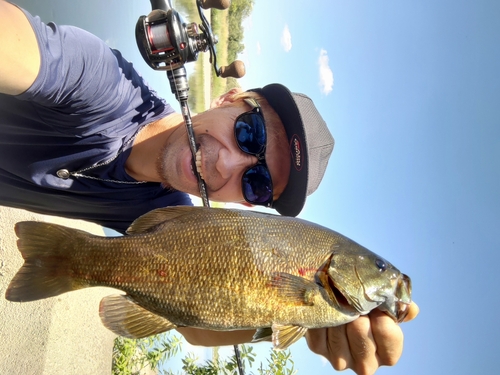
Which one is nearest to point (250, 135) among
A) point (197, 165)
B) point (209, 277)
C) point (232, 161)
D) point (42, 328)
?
point (232, 161)

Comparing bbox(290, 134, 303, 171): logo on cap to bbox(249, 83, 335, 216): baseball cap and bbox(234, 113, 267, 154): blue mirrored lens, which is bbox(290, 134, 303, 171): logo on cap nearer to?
bbox(249, 83, 335, 216): baseball cap

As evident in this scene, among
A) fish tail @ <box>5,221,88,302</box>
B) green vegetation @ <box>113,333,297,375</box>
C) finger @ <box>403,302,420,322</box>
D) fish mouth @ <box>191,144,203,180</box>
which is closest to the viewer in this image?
fish tail @ <box>5,221,88,302</box>

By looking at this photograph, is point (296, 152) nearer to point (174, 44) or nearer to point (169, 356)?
point (174, 44)

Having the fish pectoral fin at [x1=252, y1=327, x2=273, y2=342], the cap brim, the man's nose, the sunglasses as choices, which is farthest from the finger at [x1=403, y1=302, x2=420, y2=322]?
the man's nose

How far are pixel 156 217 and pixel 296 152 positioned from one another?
1450mm

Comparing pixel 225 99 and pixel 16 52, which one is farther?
pixel 225 99

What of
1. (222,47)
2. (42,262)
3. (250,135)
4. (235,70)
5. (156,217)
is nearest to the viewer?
(42,262)

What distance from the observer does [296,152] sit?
3.15 m

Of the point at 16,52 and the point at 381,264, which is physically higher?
the point at 16,52

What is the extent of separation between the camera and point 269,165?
134 inches

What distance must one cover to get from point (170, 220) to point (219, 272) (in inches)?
18.4

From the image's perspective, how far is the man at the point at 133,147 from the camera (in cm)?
210

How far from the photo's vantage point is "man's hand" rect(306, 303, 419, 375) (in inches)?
81.1

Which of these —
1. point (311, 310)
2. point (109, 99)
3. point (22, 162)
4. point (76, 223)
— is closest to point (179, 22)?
point (109, 99)
